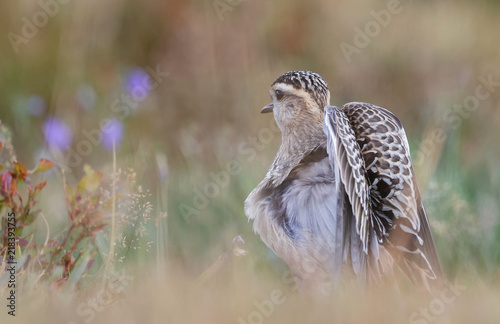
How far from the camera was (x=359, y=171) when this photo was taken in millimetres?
3156

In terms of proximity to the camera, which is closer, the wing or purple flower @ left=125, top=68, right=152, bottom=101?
the wing

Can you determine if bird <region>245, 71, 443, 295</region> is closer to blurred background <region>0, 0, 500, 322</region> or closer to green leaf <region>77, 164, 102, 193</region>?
blurred background <region>0, 0, 500, 322</region>

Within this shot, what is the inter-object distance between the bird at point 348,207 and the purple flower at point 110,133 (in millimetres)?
1063

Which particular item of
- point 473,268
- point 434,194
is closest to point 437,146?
point 434,194

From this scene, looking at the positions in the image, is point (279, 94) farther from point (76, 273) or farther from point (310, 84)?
point (76, 273)

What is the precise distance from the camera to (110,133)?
4.41 metres

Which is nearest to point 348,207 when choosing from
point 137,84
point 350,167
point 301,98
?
point 350,167

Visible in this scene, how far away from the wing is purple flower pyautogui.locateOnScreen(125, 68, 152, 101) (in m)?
1.91

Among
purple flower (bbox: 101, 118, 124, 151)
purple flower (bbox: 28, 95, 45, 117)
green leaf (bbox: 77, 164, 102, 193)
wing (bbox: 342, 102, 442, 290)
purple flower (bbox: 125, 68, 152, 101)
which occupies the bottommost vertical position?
wing (bbox: 342, 102, 442, 290)

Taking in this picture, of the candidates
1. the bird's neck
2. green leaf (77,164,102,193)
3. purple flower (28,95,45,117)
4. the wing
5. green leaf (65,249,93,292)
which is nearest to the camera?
green leaf (65,249,93,292)

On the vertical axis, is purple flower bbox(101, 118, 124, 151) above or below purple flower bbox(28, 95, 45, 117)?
below

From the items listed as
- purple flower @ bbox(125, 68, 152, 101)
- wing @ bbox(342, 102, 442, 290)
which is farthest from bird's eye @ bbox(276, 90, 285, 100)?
purple flower @ bbox(125, 68, 152, 101)

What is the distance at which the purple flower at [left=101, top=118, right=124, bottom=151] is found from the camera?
4.29 metres

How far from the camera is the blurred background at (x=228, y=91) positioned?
13.8 ft
